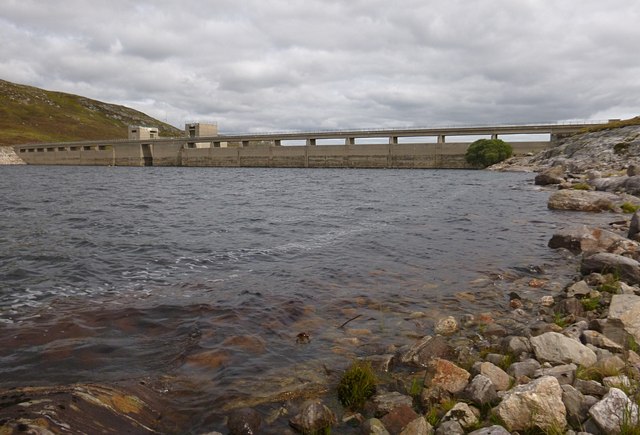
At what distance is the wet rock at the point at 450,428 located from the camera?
416 centimetres

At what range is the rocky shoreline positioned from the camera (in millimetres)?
4117

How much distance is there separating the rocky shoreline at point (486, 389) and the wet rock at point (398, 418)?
0.01m

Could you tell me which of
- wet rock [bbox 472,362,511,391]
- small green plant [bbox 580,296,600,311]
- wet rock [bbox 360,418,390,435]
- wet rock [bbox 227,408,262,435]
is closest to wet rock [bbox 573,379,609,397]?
wet rock [bbox 472,362,511,391]

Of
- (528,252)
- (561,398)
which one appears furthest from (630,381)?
(528,252)

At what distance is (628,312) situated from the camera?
639cm

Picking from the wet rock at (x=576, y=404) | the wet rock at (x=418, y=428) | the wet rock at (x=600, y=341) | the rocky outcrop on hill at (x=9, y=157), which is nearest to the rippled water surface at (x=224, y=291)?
the wet rock at (x=418, y=428)

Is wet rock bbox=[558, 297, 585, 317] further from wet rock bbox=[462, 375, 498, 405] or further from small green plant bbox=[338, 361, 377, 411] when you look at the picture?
small green plant bbox=[338, 361, 377, 411]

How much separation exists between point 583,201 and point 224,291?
21678 millimetres

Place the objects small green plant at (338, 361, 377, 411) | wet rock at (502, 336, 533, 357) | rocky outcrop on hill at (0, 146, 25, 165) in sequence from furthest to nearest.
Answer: rocky outcrop on hill at (0, 146, 25, 165), wet rock at (502, 336, 533, 357), small green plant at (338, 361, 377, 411)

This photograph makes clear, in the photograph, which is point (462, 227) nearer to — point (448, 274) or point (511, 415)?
point (448, 274)

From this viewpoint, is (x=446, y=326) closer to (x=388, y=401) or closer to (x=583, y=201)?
(x=388, y=401)

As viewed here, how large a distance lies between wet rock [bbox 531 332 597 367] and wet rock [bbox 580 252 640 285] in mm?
4505

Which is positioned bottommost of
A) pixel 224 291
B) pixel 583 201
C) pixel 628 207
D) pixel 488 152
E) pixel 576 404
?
pixel 224 291

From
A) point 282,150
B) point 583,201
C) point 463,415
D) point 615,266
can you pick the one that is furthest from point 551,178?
point 282,150
